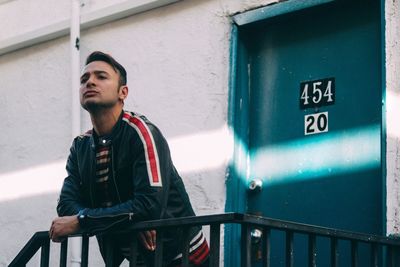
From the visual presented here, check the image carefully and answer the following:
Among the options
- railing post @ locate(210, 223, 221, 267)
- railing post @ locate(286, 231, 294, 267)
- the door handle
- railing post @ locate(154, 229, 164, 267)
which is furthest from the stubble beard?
the door handle

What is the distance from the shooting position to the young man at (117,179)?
502cm

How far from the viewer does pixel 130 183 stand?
205 inches

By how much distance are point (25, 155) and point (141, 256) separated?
9.98 feet

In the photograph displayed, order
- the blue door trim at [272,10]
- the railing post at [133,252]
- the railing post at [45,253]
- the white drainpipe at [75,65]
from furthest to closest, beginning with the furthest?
1. the white drainpipe at [75,65]
2. the blue door trim at [272,10]
3. the railing post at [45,253]
4. the railing post at [133,252]

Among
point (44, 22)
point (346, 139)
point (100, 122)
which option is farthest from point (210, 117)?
point (44, 22)

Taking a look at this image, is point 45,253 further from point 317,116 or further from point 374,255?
point 317,116

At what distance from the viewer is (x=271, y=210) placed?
6.48m

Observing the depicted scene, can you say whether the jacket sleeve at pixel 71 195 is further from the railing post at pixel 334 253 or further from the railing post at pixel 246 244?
the railing post at pixel 334 253

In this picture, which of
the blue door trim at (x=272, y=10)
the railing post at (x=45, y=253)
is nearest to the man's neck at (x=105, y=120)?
the railing post at (x=45, y=253)

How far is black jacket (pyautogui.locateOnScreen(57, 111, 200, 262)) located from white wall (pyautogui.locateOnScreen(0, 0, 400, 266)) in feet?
4.38

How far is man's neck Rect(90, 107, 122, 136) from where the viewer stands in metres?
5.34

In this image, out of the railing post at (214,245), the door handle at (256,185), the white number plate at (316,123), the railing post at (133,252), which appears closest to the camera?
the railing post at (214,245)

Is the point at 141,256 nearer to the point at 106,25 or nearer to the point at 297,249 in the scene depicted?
the point at 297,249

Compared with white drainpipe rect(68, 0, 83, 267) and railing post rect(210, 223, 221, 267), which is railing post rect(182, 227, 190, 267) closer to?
railing post rect(210, 223, 221, 267)
